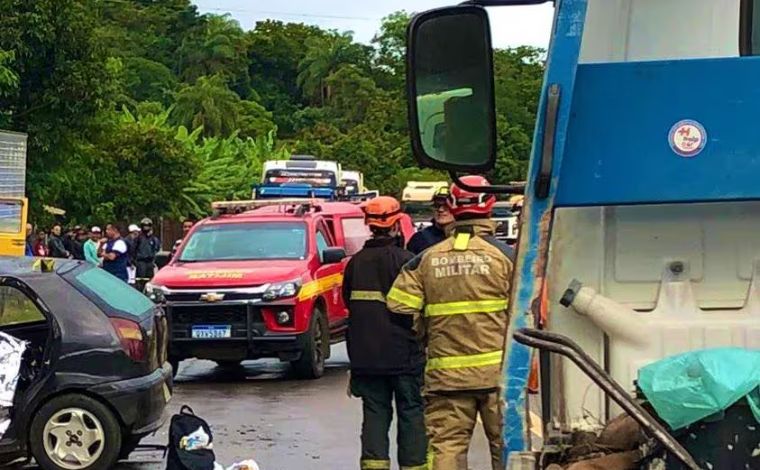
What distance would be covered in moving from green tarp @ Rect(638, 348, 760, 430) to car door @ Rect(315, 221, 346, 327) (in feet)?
41.9

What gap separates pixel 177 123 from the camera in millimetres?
77688

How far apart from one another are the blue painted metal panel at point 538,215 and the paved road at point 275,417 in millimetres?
6404

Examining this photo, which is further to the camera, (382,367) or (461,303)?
(382,367)

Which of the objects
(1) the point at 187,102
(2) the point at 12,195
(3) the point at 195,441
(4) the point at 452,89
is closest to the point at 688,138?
(4) the point at 452,89

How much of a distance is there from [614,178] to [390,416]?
5.13m

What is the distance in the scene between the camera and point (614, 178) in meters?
3.43

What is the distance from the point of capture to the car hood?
1509 cm

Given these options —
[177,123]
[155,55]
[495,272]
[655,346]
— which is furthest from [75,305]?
[155,55]

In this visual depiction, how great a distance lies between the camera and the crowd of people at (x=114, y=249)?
76.2 ft

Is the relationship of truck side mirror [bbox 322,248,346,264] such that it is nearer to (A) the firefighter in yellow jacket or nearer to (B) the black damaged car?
(B) the black damaged car

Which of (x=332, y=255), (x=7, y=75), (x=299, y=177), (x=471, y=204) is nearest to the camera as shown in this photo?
(x=471, y=204)

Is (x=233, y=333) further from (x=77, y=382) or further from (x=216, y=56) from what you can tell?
(x=216, y=56)

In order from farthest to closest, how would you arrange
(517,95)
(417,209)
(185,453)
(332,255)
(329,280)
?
(417,209)
(329,280)
(332,255)
(185,453)
(517,95)

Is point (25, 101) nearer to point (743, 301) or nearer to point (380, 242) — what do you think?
point (380, 242)
